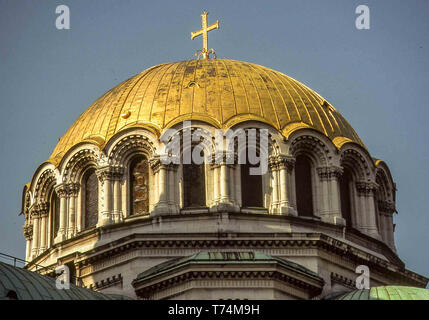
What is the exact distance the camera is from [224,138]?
157ft

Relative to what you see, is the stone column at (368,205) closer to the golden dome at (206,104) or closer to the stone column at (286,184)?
the golden dome at (206,104)

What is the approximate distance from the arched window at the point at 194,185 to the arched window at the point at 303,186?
3193 millimetres

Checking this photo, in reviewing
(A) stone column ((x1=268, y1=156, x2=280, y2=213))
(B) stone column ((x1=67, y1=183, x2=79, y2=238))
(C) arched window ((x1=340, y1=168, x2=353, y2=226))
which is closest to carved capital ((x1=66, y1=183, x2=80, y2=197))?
(B) stone column ((x1=67, y1=183, x2=79, y2=238))

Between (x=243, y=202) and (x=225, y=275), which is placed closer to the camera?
(x=225, y=275)

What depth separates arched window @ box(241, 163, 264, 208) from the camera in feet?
156

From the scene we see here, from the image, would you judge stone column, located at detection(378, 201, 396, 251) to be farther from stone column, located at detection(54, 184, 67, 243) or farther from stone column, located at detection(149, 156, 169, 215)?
stone column, located at detection(54, 184, 67, 243)

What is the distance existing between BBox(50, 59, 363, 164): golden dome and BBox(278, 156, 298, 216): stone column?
109 cm

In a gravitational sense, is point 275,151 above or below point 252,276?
above

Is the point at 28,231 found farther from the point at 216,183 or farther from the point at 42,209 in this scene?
the point at 216,183

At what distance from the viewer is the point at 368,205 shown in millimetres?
49719
